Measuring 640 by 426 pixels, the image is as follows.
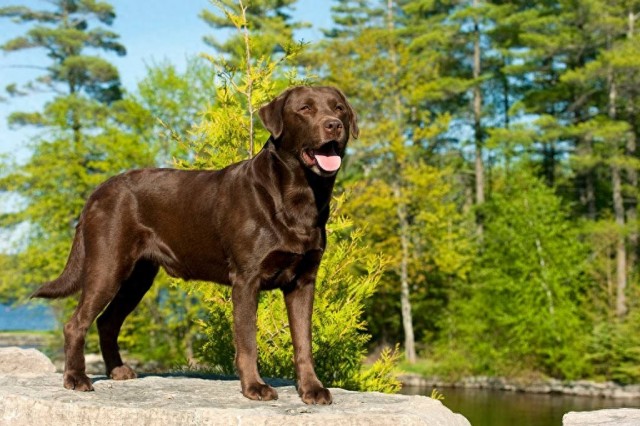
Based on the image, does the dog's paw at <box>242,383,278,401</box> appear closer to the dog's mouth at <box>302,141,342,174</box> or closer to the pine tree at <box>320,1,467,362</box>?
the dog's mouth at <box>302,141,342,174</box>

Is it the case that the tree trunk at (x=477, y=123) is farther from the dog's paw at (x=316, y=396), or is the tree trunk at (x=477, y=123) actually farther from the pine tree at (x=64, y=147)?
the dog's paw at (x=316, y=396)

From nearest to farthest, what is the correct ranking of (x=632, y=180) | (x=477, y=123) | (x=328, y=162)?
(x=328, y=162) < (x=632, y=180) < (x=477, y=123)

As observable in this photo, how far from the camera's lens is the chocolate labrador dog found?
5.71 meters

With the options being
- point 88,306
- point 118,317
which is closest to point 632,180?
point 118,317

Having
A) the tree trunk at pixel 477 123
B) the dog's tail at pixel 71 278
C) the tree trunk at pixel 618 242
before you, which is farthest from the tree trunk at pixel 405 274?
the dog's tail at pixel 71 278

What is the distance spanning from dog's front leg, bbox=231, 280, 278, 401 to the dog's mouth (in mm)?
905

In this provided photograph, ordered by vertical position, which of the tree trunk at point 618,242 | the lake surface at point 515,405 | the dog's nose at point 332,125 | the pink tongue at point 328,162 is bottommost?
the lake surface at point 515,405

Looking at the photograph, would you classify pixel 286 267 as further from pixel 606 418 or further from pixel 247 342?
pixel 606 418

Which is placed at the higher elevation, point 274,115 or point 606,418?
point 274,115

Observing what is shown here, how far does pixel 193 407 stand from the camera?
17.8 ft

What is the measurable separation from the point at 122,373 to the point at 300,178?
2.43 m

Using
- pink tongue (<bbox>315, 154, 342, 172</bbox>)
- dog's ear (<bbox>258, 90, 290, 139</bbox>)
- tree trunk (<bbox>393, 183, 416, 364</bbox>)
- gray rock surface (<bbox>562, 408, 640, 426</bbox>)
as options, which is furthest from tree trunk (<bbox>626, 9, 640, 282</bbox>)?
pink tongue (<bbox>315, 154, 342, 172</bbox>)

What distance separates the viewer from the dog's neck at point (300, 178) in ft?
19.0

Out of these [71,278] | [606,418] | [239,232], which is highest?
[239,232]
